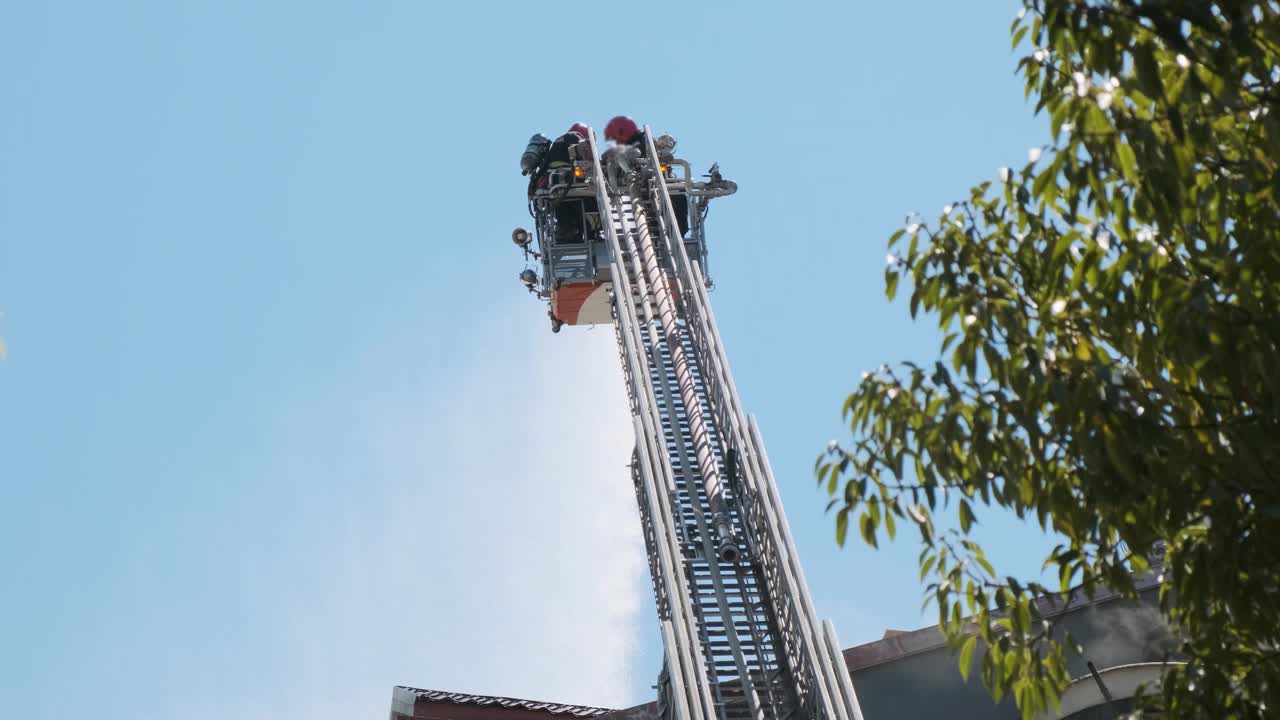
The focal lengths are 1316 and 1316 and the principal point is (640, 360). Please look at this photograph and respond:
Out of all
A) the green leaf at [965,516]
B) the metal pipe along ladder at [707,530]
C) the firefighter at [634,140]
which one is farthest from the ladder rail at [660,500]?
the green leaf at [965,516]

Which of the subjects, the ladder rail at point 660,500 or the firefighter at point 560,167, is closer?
the ladder rail at point 660,500

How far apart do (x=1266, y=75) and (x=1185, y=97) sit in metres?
0.58

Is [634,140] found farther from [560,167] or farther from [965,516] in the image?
[965,516]

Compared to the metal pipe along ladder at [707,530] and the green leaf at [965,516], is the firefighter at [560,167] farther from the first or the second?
the green leaf at [965,516]

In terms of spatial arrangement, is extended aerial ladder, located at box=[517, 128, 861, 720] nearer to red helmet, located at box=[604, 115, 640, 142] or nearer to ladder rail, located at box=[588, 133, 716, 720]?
ladder rail, located at box=[588, 133, 716, 720]

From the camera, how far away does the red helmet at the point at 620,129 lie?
25.8 m

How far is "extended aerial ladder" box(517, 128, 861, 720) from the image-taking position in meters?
13.1

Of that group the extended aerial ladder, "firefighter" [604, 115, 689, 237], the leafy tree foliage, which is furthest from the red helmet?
the leafy tree foliage

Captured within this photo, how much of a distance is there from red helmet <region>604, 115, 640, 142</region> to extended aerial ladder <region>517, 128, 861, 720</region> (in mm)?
4088

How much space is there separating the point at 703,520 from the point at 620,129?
40.2 ft

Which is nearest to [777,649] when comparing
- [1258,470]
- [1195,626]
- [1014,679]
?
[1014,679]

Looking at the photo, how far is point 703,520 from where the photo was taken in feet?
50.8

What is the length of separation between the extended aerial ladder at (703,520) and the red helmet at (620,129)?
13.4ft

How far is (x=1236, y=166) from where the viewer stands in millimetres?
4863
